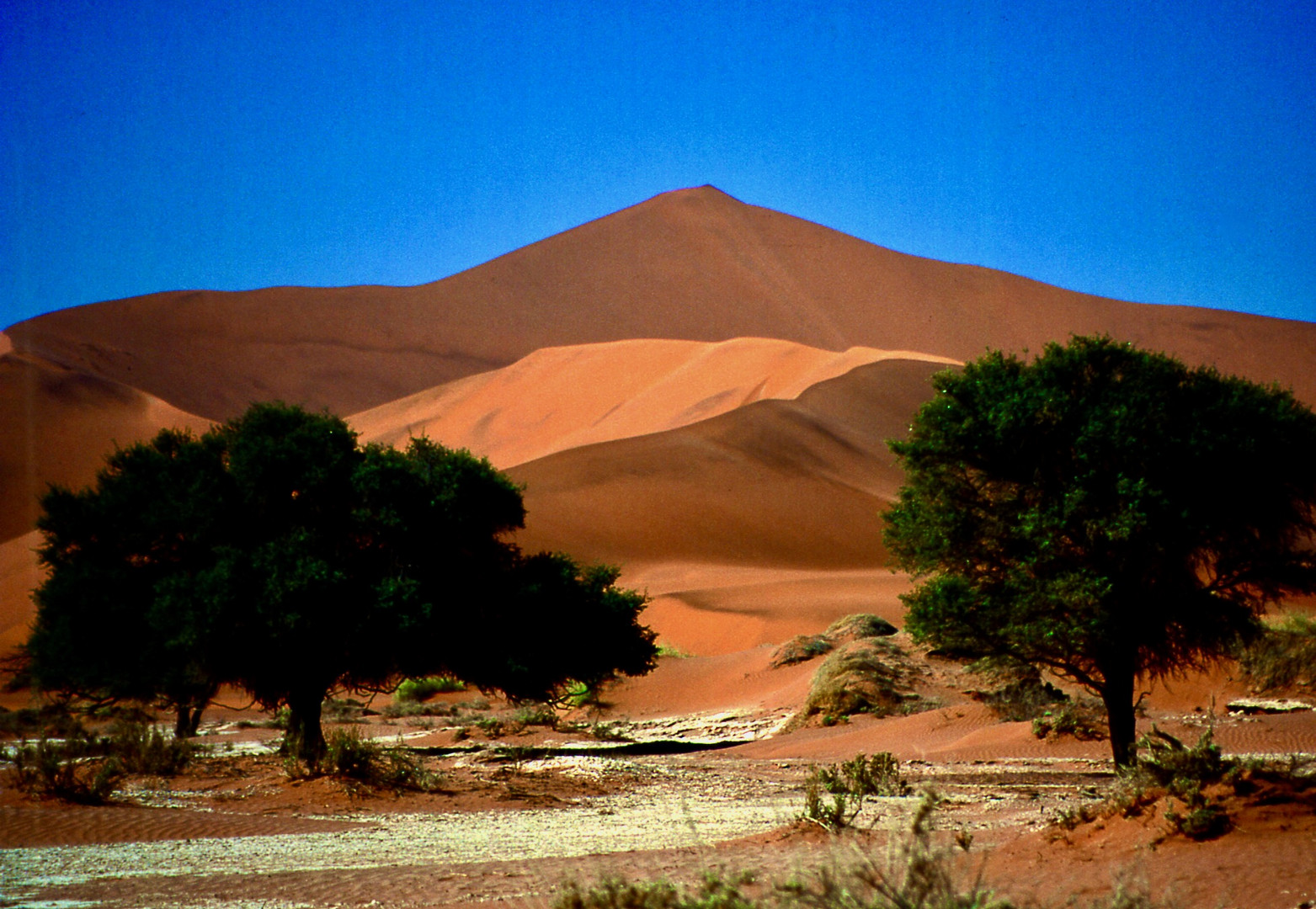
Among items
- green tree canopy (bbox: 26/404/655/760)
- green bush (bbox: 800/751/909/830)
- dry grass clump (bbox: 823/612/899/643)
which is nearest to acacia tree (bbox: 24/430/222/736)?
green tree canopy (bbox: 26/404/655/760)

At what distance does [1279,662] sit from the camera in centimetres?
2261

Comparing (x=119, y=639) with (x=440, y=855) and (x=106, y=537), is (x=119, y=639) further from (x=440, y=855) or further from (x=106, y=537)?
(x=440, y=855)

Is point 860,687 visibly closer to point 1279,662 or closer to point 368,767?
point 1279,662

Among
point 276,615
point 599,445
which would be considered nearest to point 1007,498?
point 276,615

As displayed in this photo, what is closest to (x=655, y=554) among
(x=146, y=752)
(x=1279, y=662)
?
(x=1279, y=662)

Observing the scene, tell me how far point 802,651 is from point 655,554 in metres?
23.2

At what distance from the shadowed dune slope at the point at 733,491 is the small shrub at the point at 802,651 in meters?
20.5

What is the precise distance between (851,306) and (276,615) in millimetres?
96945

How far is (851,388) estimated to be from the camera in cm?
6969

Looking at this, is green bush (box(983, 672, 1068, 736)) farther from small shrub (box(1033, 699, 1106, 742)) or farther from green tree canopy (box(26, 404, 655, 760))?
green tree canopy (box(26, 404, 655, 760))

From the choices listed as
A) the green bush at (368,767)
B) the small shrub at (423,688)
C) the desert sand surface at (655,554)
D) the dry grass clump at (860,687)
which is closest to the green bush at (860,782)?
the desert sand surface at (655,554)

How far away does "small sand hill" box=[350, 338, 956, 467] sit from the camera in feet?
222

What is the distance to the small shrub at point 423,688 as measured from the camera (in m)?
34.5

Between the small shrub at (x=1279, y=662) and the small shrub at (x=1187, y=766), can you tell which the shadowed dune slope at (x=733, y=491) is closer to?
the small shrub at (x=1279, y=662)
